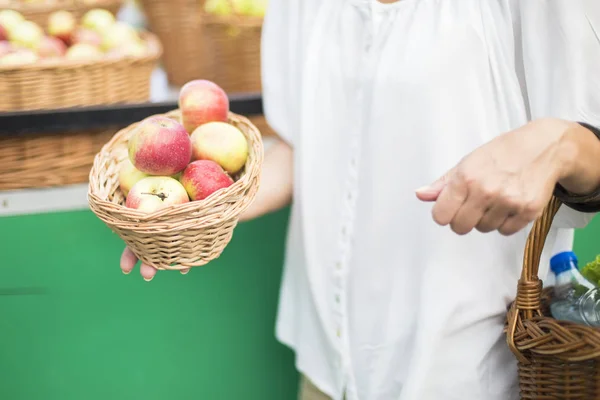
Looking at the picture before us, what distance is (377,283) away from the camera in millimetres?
1054

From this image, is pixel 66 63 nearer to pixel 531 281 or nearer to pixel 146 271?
pixel 146 271

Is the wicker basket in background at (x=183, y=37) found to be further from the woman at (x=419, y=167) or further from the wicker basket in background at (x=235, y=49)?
the woman at (x=419, y=167)

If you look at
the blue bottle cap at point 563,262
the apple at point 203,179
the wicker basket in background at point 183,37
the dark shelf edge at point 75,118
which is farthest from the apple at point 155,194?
the wicker basket in background at point 183,37

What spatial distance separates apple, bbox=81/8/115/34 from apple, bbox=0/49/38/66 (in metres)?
0.26

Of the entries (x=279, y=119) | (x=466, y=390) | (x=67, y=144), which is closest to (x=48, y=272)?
(x=67, y=144)

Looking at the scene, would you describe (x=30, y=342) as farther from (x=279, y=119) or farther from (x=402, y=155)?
(x=402, y=155)

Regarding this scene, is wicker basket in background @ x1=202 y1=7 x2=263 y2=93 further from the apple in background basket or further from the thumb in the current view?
the thumb

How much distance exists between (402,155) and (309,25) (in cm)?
30

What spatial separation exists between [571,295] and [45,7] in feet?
4.37

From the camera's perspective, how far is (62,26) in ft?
5.05

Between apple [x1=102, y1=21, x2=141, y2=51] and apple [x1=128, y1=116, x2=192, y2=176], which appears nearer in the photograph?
apple [x1=128, y1=116, x2=192, y2=176]

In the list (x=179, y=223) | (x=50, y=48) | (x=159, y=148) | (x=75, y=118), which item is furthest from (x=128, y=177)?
(x=50, y=48)

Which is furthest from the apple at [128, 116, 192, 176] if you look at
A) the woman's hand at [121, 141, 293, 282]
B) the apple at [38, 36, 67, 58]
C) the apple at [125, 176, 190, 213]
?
the apple at [38, 36, 67, 58]

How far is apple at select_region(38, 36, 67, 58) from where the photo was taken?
1.42m
